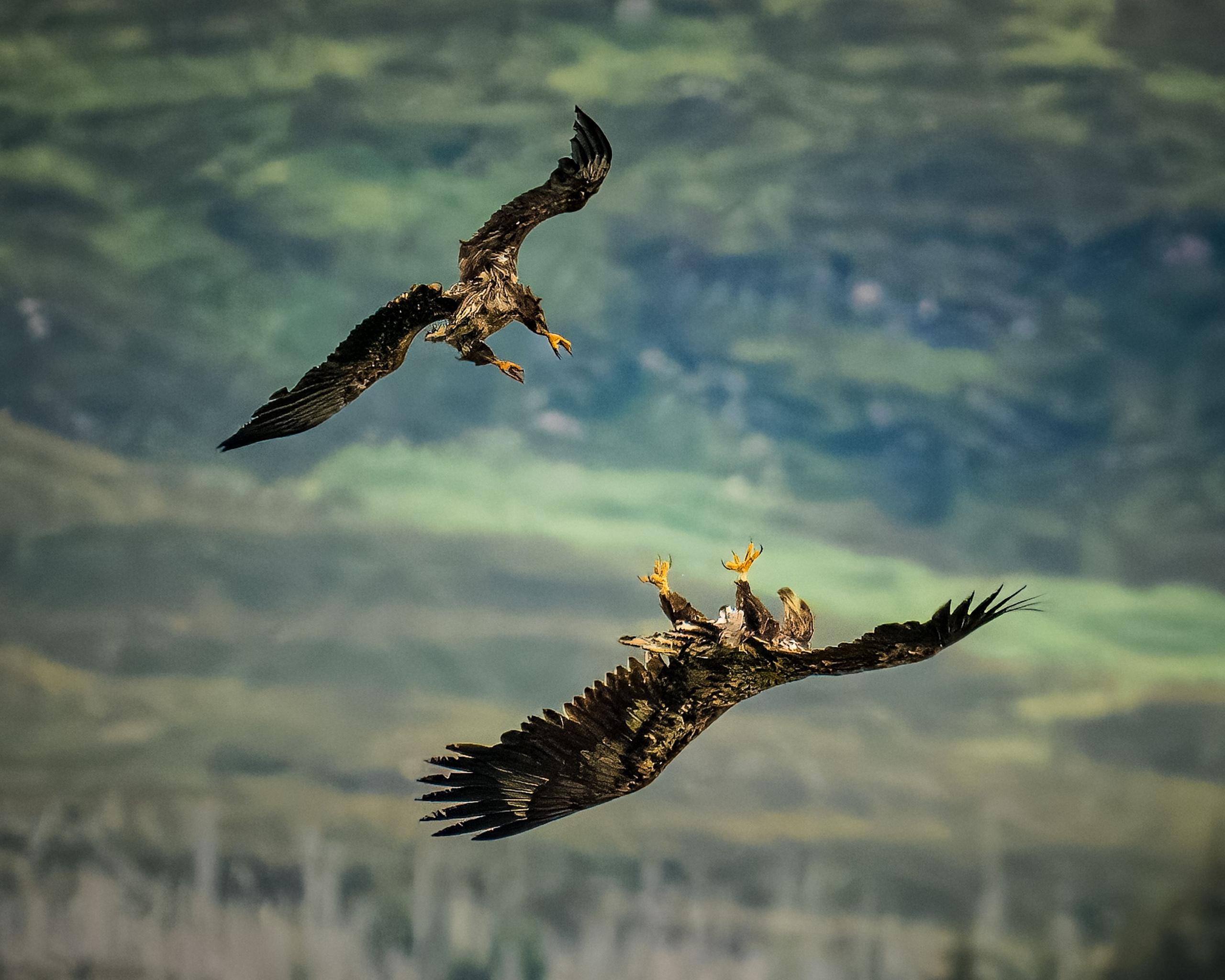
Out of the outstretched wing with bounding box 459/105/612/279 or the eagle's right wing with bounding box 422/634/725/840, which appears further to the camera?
the outstretched wing with bounding box 459/105/612/279

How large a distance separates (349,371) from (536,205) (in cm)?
303

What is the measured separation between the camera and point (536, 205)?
18.2 metres

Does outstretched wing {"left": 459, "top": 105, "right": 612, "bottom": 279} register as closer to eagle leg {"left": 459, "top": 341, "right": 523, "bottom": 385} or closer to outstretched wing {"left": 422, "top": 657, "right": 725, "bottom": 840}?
eagle leg {"left": 459, "top": 341, "right": 523, "bottom": 385}

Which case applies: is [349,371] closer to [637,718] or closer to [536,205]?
[536,205]

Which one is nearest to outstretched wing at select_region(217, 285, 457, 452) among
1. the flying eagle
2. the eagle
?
the flying eagle

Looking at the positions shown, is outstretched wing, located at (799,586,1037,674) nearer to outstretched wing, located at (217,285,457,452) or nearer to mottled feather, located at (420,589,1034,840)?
mottled feather, located at (420,589,1034,840)

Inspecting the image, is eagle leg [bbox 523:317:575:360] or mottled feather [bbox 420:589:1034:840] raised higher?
eagle leg [bbox 523:317:575:360]

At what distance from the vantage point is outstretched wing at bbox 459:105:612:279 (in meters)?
18.1

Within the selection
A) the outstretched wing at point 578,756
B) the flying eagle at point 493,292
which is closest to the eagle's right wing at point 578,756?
the outstretched wing at point 578,756

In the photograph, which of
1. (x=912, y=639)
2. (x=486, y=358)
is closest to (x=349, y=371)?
(x=486, y=358)

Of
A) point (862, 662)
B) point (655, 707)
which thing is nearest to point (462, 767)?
point (655, 707)

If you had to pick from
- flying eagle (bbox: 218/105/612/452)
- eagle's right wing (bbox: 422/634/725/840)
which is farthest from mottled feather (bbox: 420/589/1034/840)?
flying eagle (bbox: 218/105/612/452)

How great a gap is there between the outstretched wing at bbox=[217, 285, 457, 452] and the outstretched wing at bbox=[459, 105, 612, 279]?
0.67 m

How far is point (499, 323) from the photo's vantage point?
725 inches
